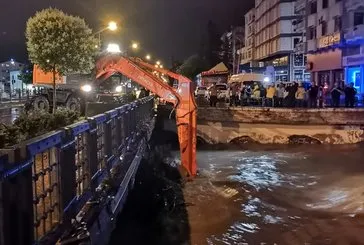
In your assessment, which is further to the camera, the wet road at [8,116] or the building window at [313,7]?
the building window at [313,7]

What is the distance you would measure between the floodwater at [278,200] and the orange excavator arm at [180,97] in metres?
0.98

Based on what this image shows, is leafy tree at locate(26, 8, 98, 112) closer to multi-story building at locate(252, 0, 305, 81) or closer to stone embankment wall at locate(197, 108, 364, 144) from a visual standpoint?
stone embankment wall at locate(197, 108, 364, 144)

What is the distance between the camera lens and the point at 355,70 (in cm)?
3900

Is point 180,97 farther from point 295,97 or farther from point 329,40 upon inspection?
point 329,40

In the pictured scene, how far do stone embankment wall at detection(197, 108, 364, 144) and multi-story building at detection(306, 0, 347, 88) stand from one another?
536 inches

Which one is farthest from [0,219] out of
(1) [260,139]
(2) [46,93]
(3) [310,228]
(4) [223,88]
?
(4) [223,88]

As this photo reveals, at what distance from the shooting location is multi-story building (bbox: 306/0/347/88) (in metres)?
40.6

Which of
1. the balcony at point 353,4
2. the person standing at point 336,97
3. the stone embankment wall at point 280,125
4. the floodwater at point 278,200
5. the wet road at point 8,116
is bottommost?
the floodwater at point 278,200

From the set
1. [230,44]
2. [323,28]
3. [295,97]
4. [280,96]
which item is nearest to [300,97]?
[295,97]

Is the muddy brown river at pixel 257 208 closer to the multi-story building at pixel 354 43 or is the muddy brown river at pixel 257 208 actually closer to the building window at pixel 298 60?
the multi-story building at pixel 354 43

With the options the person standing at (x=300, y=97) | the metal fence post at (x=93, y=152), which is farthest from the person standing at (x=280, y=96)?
the metal fence post at (x=93, y=152)

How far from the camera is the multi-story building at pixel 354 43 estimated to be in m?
37.3

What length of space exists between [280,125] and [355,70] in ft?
52.8

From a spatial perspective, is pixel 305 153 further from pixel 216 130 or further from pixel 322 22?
pixel 322 22
